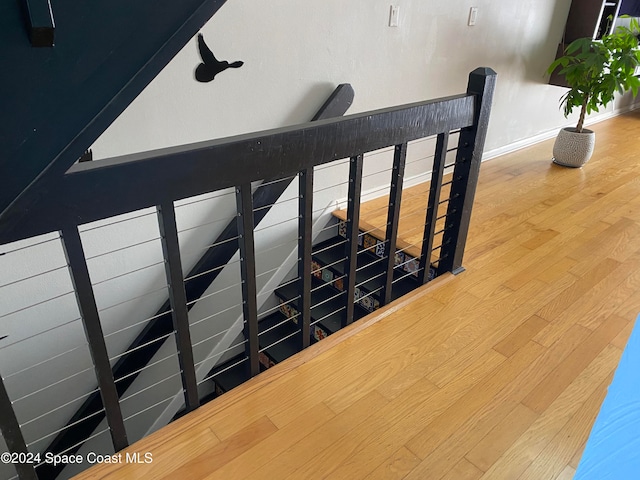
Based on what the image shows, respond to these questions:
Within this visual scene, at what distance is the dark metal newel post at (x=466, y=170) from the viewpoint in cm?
181

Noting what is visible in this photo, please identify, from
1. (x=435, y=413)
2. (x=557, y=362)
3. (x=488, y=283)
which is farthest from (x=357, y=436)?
(x=488, y=283)

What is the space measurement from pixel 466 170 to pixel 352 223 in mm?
626

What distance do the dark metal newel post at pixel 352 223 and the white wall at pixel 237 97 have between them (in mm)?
871

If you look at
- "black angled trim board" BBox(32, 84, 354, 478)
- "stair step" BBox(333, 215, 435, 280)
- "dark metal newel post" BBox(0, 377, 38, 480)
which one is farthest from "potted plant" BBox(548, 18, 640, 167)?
"dark metal newel post" BBox(0, 377, 38, 480)

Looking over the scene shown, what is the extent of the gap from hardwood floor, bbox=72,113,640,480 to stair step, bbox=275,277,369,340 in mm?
529

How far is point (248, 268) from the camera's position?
1390 mm

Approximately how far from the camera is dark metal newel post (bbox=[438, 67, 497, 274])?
5.95 feet

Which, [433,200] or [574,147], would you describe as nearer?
[433,200]

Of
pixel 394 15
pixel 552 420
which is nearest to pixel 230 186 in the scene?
pixel 552 420

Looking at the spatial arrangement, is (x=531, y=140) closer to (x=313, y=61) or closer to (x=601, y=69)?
(x=601, y=69)

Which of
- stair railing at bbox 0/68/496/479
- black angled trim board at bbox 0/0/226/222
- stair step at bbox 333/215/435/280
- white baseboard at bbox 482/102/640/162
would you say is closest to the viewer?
black angled trim board at bbox 0/0/226/222

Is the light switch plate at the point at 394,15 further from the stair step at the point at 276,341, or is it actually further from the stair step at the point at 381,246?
the stair step at the point at 276,341

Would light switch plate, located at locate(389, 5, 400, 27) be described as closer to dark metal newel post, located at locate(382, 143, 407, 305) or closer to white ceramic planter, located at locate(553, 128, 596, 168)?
dark metal newel post, located at locate(382, 143, 407, 305)

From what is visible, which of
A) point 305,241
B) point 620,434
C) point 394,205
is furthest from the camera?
point 394,205
